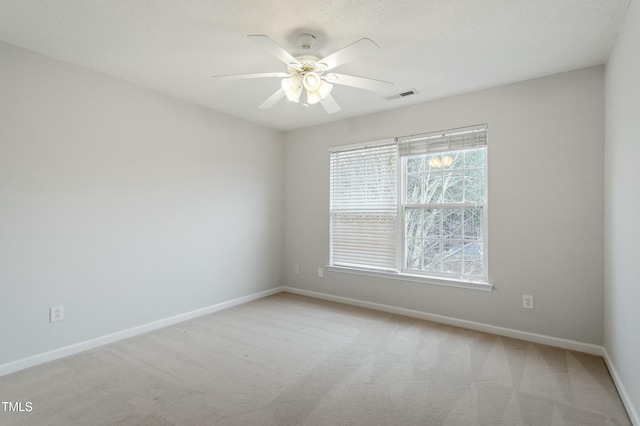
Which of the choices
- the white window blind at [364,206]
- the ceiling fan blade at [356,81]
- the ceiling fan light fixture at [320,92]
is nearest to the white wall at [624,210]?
the ceiling fan blade at [356,81]

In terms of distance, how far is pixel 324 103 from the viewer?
285 cm

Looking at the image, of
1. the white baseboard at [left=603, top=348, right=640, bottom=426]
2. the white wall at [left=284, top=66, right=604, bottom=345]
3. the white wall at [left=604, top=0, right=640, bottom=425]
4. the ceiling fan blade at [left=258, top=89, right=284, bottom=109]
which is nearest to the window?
the white wall at [left=284, top=66, right=604, bottom=345]

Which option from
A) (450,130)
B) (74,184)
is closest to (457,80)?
(450,130)

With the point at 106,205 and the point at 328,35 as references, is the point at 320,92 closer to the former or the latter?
the point at 328,35

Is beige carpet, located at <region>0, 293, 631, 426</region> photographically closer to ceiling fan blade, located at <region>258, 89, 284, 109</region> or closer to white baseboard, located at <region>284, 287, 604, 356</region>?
white baseboard, located at <region>284, 287, 604, 356</region>

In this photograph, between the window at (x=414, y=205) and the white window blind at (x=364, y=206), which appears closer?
the window at (x=414, y=205)

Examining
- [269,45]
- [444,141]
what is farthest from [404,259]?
[269,45]

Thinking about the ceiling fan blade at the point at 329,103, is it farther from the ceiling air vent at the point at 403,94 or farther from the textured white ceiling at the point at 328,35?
the ceiling air vent at the point at 403,94

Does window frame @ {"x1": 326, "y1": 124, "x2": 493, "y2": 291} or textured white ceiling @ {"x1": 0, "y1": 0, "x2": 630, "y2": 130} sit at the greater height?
textured white ceiling @ {"x1": 0, "y1": 0, "x2": 630, "y2": 130}

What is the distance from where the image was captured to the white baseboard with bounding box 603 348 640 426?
6.03ft

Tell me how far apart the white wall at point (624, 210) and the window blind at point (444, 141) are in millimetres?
1028

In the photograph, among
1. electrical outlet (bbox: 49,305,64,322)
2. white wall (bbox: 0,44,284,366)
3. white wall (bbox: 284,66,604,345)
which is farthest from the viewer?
white wall (bbox: 284,66,604,345)

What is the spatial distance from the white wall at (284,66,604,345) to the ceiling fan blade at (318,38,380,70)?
1.93 m

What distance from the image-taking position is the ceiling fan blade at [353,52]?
1871 millimetres
